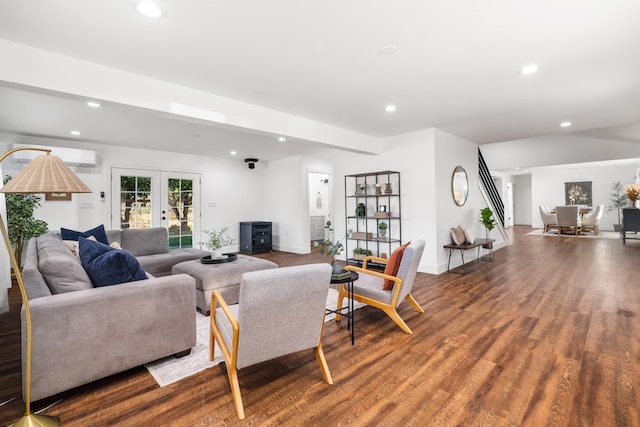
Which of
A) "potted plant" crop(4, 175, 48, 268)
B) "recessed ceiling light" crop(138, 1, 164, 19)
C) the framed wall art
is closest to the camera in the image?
"recessed ceiling light" crop(138, 1, 164, 19)

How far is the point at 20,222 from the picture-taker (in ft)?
15.3

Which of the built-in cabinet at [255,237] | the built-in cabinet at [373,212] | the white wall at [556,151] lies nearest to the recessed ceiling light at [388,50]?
the built-in cabinet at [373,212]

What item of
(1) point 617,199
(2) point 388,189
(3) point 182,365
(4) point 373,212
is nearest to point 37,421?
(3) point 182,365

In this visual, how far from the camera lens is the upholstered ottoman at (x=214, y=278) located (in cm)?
328

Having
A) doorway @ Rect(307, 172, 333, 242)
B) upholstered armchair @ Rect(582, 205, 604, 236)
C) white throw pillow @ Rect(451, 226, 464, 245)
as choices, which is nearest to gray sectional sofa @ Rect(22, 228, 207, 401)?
white throw pillow @ Rect(451, 226, 464, 245)

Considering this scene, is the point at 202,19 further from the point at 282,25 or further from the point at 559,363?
the point at 559,363

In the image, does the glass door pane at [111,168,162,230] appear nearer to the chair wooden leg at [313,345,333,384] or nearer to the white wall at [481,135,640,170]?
the chair wooden leg at [313,345,333,384]

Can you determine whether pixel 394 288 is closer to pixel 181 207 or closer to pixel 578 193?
pixel 181 207

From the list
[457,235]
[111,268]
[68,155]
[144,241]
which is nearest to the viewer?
[111,268]

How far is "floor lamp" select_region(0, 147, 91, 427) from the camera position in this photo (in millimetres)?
1593

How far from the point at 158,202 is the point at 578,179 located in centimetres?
1420

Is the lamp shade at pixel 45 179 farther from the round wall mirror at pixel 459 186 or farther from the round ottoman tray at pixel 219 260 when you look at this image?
the round wall mirror at pixel 459 186

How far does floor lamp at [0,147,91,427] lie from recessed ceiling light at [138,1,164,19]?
3.39ft

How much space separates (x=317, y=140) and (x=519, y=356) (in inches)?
135
